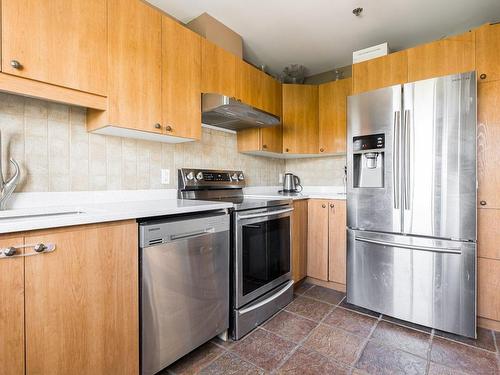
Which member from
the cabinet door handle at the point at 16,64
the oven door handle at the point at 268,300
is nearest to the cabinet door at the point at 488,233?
the oven door handle at the point at 268,300

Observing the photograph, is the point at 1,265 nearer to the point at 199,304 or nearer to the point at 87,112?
the point at 199,304

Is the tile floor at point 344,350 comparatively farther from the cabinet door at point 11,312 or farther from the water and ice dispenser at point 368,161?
the water and ice dispenser at point 368,161

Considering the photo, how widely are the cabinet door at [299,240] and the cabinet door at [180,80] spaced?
1.22 m

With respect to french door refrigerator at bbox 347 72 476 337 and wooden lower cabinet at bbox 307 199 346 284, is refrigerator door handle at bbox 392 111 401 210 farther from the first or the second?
wooden lower cabinet at bbox 307 199 346 284

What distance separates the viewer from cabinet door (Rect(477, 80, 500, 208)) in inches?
71.3

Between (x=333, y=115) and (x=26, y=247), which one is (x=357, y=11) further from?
(x=26, y=247)

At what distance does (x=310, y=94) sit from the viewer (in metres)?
2.97

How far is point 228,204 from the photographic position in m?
1.71

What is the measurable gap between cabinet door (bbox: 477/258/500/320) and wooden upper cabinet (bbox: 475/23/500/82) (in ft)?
4.49

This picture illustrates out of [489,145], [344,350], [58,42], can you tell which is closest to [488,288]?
[489,145]

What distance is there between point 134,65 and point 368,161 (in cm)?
188

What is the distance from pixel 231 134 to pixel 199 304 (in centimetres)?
174

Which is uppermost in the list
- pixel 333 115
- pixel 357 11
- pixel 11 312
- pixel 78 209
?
pixel 357 11

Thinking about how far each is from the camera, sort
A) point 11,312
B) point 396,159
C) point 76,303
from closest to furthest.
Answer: point 11,312 < point 76,303 < point 396,159
